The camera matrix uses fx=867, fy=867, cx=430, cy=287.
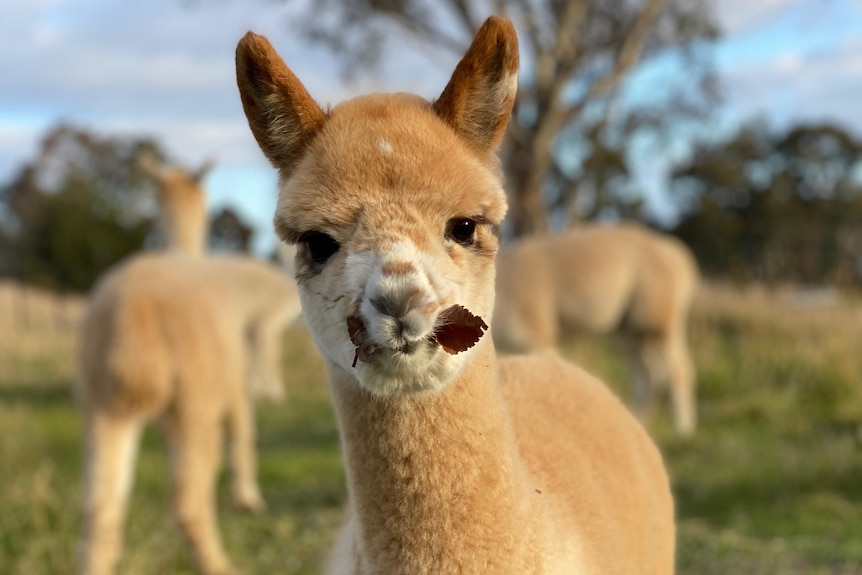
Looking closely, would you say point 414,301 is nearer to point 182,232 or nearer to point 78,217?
point 182,232

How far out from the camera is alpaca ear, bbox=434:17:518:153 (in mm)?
2016

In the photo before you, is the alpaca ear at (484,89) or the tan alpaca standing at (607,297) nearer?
the alpaca ear at (484,89)

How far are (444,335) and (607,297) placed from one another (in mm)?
8038

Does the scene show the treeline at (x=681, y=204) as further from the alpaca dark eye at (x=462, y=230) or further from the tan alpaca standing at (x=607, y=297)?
the alpaca dark eye at (x=462, y=230)

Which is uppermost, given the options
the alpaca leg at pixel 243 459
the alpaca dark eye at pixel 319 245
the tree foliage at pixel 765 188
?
the tree foliage at pixel 765 188

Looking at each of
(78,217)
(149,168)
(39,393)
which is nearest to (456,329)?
(149,168)

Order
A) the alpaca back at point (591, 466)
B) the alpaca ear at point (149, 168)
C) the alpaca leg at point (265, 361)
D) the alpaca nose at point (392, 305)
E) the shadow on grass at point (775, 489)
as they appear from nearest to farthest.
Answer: the alpaca nose at point (392, 305)
the alpaca back at point (591, 466)
the shadow on grass at point (775, 489)
the alpaca ear at point (149, 168)
the alpaca leg at point (265, 361)

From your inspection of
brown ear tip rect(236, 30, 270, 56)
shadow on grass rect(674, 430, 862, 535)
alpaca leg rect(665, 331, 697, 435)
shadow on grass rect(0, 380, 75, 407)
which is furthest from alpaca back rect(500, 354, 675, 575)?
shadow on grass rect(0, 380, 75, 407)

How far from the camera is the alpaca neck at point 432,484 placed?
1945 millimetres

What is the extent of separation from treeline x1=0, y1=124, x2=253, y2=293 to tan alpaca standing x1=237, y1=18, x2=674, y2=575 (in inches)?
781

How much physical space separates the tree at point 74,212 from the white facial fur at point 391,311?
20572mm

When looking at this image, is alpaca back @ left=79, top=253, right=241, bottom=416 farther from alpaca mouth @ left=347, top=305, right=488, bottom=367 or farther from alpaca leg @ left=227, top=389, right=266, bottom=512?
alpaca mouth @ left=347, top=305, right=488, bottom=367

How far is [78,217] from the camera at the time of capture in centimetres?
2500

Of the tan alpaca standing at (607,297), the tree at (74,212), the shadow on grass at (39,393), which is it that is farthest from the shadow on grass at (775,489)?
the tree at (74,212)
